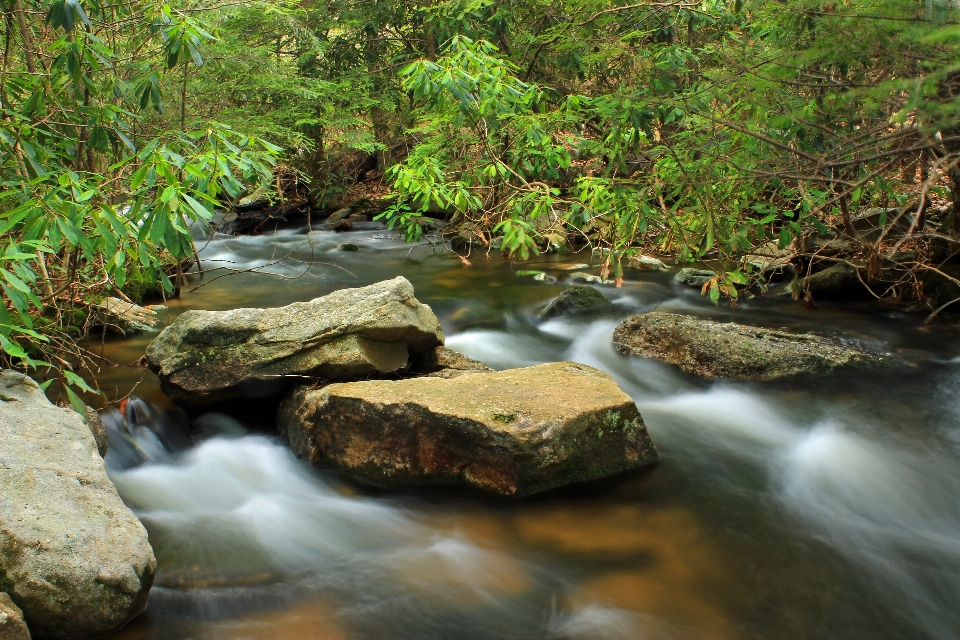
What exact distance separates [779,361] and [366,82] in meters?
11.3

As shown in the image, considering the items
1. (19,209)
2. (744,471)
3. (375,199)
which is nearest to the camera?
(19,209)

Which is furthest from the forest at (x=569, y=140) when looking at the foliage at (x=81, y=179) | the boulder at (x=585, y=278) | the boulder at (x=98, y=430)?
the boulder at (x=585, y=278)

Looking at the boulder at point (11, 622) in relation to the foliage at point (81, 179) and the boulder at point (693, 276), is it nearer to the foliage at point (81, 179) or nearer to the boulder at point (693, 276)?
the foliage at point (81, 179)

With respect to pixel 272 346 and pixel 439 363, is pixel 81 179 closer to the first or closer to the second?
pixel 272 346

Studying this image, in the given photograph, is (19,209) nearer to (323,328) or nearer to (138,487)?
(138,487)

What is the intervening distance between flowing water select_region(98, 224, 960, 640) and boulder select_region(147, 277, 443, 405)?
37cm

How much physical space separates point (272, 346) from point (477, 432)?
1921mm

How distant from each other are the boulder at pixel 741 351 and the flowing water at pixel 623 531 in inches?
6.8

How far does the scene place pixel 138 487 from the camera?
4.28m

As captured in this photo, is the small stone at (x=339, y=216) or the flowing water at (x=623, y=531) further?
the small stone at (x=339, y=216)

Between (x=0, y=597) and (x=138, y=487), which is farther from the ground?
(x=0, y=597)

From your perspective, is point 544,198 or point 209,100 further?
point 209,100

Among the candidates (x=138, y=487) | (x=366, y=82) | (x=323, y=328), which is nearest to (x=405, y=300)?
(x=323, y=328)

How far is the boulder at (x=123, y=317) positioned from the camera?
670 centimetres
